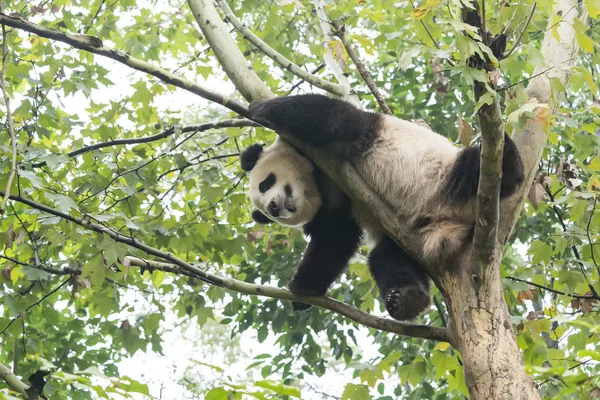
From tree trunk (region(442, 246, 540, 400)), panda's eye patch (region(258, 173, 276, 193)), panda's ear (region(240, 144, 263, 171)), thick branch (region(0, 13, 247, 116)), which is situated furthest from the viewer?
panda's ear (region(240, 144, 263, 171))

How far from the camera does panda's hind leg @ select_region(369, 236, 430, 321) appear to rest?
14.7 feet

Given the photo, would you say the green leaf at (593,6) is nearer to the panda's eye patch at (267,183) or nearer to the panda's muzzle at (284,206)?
the panda's muzzle at (284,206)

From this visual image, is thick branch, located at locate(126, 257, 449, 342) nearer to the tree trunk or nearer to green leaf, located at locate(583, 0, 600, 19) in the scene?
the tree trunk

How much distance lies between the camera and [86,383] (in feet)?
6.17

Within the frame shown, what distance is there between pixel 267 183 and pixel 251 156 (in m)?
0.29

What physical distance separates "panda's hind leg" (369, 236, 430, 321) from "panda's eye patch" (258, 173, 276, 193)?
102cm

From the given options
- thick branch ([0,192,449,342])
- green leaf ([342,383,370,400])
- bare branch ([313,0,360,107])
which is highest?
bare branch ([313,0,360,107])

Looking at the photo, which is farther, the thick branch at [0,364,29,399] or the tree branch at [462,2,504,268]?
the tree branch at [462,2,504,268]

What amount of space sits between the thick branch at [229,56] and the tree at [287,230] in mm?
13

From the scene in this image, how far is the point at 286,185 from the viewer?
5504 mm

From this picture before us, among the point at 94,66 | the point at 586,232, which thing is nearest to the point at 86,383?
the point at 586,232

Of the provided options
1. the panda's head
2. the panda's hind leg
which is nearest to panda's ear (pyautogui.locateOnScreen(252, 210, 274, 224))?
the panda's head

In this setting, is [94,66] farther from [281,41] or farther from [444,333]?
[444,333]

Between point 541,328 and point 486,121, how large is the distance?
189 centimetres
